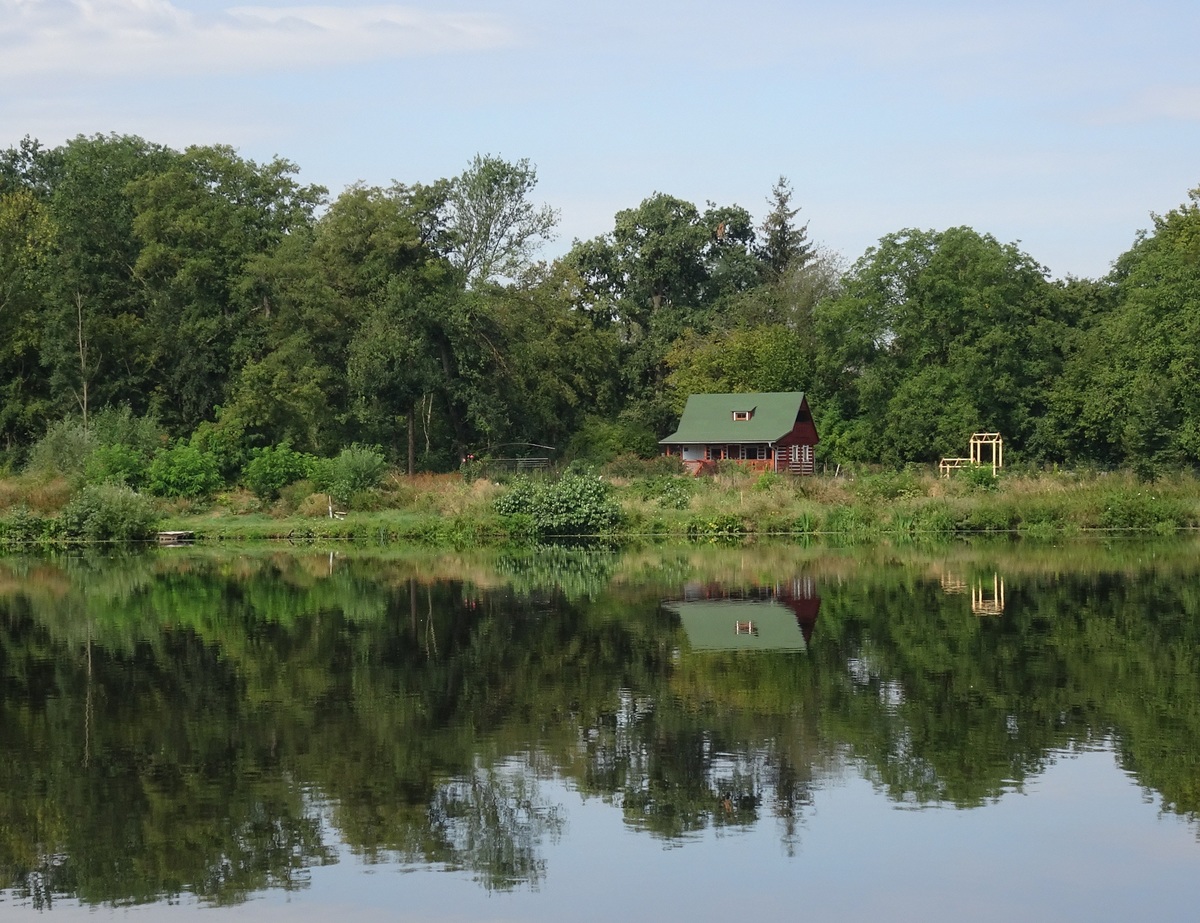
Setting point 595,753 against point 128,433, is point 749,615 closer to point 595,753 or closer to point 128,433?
point 595,753

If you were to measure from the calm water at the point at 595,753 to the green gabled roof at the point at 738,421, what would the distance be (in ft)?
123

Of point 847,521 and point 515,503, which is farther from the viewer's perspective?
point 847,521

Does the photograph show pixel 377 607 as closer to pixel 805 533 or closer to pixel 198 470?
pixel 805 533

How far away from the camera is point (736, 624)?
25594 mm

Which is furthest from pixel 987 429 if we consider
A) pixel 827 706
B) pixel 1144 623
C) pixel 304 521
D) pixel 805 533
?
pixel 827 706

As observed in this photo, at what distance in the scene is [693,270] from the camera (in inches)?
3342

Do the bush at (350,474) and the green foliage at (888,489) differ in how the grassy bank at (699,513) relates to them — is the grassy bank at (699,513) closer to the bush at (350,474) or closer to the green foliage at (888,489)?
the green foliage at (888,489)

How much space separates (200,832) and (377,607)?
1638cm

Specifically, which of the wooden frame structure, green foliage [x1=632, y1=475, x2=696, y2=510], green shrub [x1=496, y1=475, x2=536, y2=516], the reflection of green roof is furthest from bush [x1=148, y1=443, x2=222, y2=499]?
the wooden frame structure

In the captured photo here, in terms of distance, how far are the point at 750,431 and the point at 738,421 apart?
0.99 m

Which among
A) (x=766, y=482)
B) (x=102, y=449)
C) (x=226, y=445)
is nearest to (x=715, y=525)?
(x=766, y=482)

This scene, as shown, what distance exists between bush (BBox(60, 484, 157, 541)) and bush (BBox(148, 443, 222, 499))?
13.1ft

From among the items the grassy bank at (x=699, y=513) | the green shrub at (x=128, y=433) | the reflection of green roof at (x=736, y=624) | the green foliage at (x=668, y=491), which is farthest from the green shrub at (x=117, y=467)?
the reflection of green roof at (x=736, y=624)

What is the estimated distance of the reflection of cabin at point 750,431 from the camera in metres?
67.1
